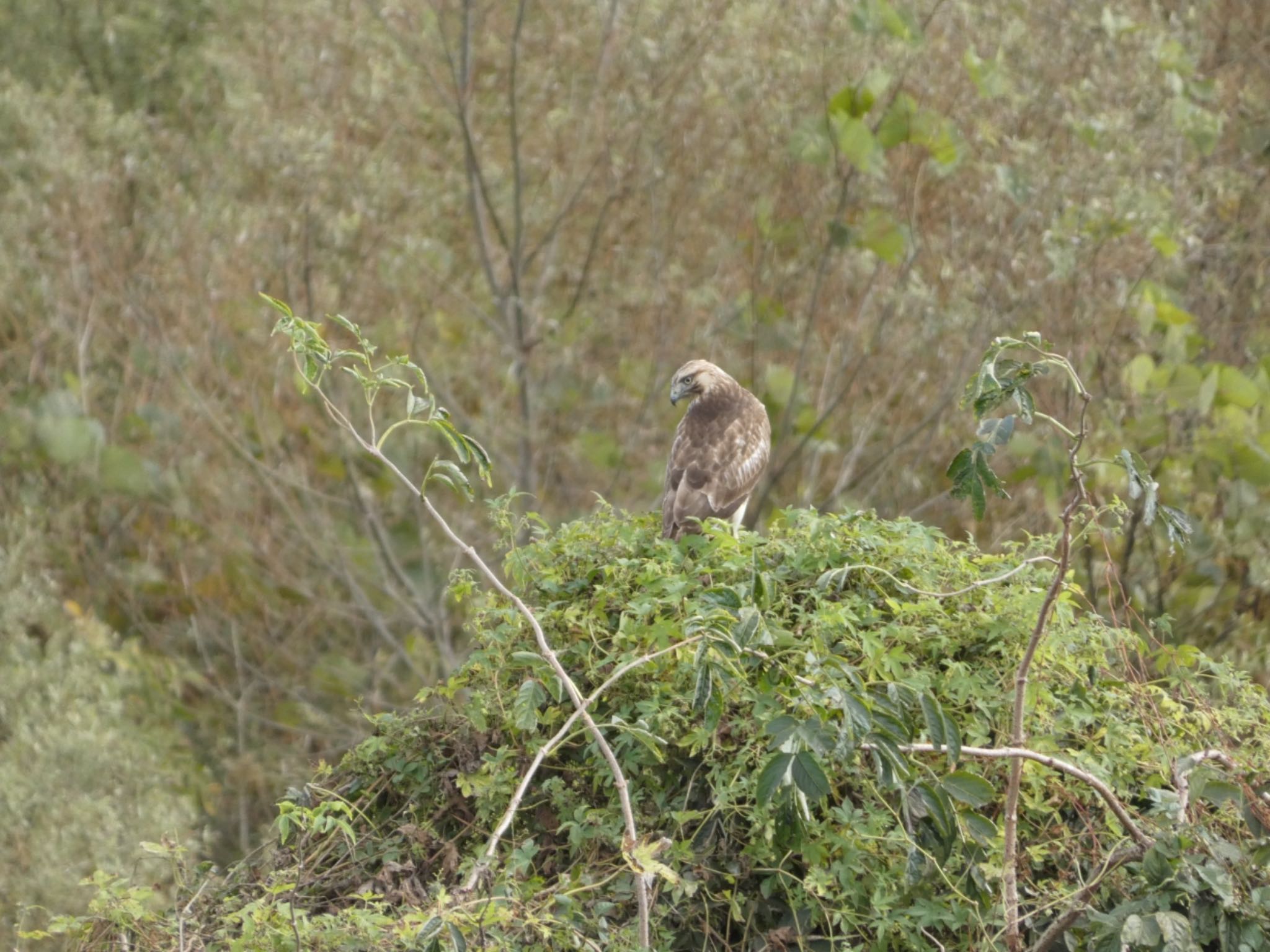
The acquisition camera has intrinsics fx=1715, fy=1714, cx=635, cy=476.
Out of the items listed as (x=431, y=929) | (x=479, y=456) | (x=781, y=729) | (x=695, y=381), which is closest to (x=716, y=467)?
(x=695, y=381)

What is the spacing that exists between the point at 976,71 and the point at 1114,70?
53.3 inches

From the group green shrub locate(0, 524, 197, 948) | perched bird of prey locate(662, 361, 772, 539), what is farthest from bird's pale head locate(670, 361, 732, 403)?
green shrub locate(0, 524, 197, 948)

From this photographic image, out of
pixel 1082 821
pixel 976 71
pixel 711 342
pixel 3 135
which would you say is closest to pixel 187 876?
pixel 1082 821

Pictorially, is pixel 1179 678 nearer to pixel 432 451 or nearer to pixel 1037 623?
pixel 1037 623

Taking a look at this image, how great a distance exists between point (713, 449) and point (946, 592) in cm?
341

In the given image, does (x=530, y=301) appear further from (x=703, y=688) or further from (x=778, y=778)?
(x=778, y=778)

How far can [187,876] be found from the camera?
4.25 meters

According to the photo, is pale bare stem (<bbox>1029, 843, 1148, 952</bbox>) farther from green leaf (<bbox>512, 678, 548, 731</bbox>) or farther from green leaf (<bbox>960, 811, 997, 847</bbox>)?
green leaf (<bbox>512, 678, 548, 731</bbox>)

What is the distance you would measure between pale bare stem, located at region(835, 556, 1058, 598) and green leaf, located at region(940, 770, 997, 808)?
0.42 meters

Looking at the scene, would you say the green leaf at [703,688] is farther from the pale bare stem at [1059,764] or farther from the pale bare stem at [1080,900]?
the pale bare stem at [1080,900]

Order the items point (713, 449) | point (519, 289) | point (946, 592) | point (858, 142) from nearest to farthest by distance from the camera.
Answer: point (946, 592) < point (713, 449) < point (858, 142) < point (519, 289)

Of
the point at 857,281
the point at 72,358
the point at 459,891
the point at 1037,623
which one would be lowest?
the point at 72,358

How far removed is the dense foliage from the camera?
320 centimetres

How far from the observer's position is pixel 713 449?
724 cm
